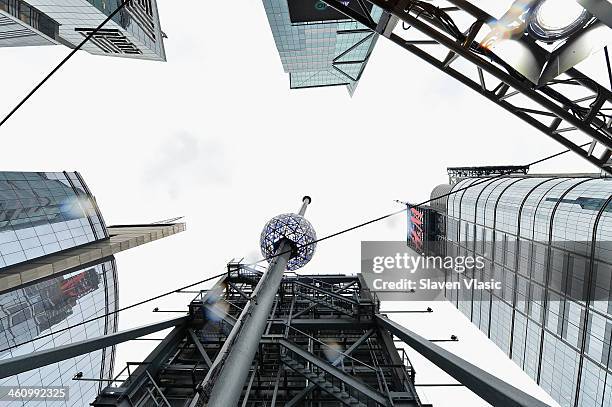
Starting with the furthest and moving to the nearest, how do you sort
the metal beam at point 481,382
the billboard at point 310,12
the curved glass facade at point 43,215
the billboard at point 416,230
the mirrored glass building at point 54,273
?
the billboard at point 416,230 → the billboard at point 310,12 → the curved glass facade at point 43,215 → the mirrored glass building at point 54,273 → the metal beam at point 481,382

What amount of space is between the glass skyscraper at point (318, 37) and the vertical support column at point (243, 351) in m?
28.5

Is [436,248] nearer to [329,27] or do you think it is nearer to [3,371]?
[329,27]

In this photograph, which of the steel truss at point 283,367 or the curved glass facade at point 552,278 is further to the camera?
the curved glass facade at point 552,278

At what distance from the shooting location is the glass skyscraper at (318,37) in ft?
111

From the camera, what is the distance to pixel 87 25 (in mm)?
49688

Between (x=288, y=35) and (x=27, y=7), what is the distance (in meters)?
42.6

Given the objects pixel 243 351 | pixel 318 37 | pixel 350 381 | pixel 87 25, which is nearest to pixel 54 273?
pixel 243 351

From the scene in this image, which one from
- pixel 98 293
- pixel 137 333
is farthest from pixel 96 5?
pixel 137 333

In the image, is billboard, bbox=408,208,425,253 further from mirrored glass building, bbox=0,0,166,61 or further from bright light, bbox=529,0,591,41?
mirrored glass building, bbox=0,0,166,61

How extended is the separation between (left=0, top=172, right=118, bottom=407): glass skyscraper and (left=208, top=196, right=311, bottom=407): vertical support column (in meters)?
25.6

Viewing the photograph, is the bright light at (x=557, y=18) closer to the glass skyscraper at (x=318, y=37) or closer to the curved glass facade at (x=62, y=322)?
the glass skyscraper at (x=318, y=37)

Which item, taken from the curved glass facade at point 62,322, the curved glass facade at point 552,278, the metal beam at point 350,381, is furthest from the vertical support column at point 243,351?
the curved glass facade at point 62,322

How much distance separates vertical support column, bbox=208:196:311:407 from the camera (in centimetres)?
519

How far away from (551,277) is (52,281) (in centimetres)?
4741
